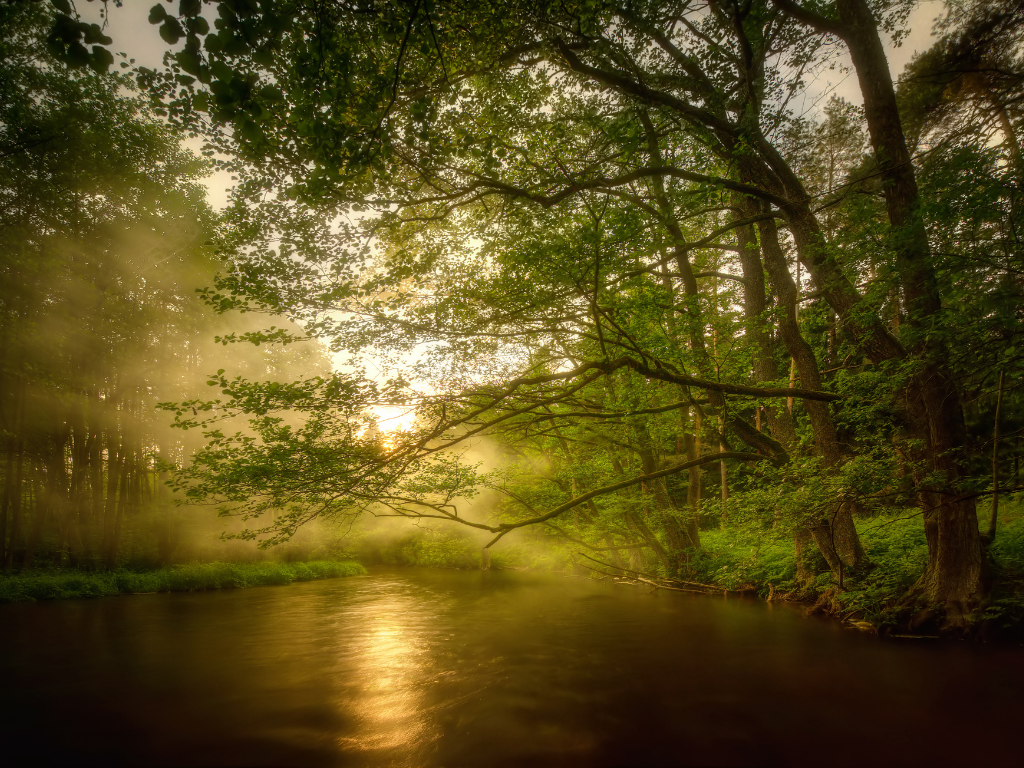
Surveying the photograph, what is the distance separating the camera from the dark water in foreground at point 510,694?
4340 mm

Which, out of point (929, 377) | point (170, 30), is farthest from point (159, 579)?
point (929, 377)

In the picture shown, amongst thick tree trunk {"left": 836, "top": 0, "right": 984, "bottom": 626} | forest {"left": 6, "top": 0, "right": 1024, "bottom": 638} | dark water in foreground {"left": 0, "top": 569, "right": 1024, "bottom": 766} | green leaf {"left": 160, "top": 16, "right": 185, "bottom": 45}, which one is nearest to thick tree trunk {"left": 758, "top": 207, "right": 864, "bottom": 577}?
forest {"left": 6, "top": 0, "right": 1024, "bottom": 638}

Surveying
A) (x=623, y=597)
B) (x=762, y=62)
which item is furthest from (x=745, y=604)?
(x=762, y=62)

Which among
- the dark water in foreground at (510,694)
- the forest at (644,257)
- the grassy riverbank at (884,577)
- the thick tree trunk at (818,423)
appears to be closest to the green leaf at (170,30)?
the forest at (644,257)

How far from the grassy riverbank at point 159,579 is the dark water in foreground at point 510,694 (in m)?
5.04

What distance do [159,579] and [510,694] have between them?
1743 cm

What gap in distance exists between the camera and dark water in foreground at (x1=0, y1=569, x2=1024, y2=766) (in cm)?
434

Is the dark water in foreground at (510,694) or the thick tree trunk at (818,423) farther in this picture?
the thick tree trunk at (818,423)

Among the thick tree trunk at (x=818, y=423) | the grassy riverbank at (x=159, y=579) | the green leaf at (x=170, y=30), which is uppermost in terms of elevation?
the green leaf at (x=170, y=30)

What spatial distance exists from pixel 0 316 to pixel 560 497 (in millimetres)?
19198

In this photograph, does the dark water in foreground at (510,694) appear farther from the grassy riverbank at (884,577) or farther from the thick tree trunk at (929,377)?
the thick tree trunk at (929,377)

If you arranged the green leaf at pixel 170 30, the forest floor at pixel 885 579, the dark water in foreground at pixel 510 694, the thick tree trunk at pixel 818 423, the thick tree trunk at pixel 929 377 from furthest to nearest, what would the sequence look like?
the thick tree trunk at pixel 818 423
the forest floor at pixel 885 579
the thick tree trunk at pixel 929 377
the dark water in foreground at pixel 510 694
the green leaf at pixel 170 30

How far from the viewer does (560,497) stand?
12891 millimetres

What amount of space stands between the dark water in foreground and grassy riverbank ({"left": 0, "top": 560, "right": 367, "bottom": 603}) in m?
5.04
